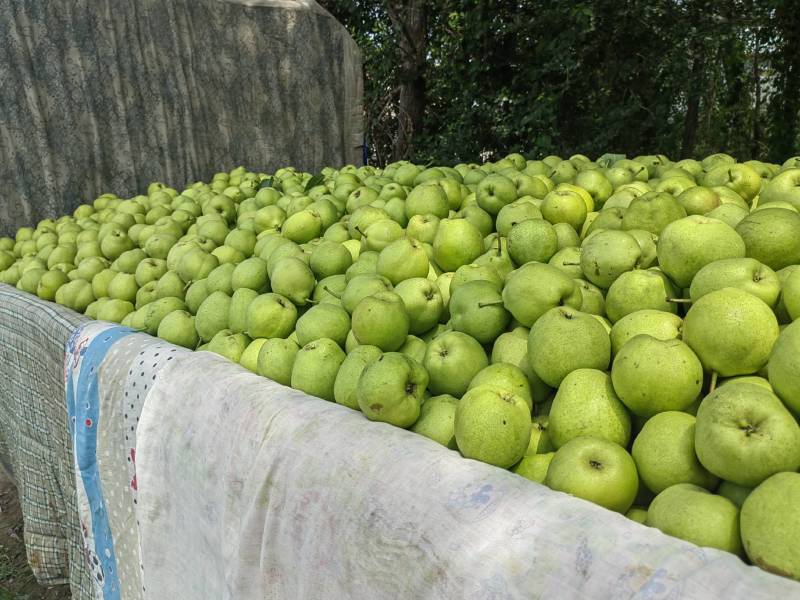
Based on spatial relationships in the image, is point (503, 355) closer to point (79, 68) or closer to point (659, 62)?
point (79, 68)

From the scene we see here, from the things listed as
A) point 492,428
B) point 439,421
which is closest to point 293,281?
point 439,421

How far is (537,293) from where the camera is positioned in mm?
1661

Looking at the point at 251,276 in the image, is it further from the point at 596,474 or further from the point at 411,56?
the point at 411,56

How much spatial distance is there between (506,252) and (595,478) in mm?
1072

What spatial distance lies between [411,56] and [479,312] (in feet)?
22.3

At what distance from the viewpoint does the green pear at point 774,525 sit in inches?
35.4

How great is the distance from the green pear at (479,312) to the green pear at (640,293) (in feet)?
1.04

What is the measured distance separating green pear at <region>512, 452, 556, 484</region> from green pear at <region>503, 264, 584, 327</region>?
418mm

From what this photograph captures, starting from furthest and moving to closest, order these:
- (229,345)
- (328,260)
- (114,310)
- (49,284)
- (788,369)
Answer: (49,284) < (114,310) < (328,260) < (229,345) < (788,369)

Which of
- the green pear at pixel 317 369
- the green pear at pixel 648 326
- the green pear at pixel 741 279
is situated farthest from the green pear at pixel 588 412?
the green pear at pixel 317 369

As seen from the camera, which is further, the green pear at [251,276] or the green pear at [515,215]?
the green pear at [251,276]

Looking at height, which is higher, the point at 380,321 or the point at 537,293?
the point at 537,293

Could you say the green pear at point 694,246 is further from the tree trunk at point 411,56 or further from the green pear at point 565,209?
the tree trunk at point 411,56

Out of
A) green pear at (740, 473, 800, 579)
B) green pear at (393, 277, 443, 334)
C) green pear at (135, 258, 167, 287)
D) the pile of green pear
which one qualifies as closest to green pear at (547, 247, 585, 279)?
the pile of green pear
